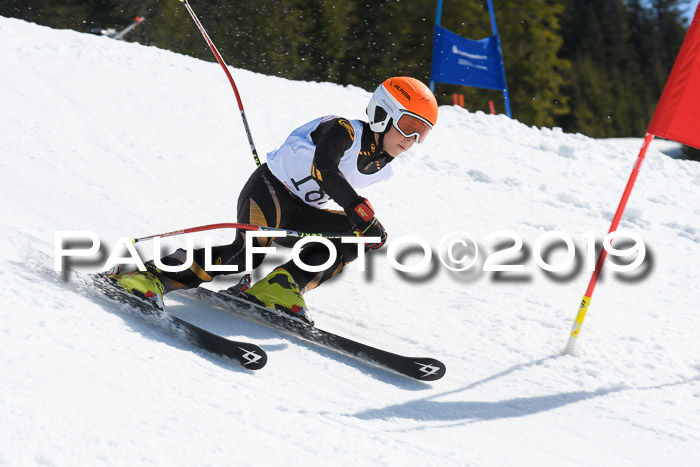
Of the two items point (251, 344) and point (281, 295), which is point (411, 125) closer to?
point (281, 295)

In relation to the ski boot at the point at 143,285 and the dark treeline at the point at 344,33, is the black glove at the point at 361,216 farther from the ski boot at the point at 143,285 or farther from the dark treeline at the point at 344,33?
the dark treeline at the point at 344,33

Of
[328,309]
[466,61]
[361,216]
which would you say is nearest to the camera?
[361,216]

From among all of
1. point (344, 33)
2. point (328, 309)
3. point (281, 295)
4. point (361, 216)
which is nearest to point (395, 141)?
point (361, 216)

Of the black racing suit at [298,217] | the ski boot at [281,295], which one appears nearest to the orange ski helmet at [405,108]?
the black racing suit at [298,217]

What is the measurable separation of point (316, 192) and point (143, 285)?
1013 mm

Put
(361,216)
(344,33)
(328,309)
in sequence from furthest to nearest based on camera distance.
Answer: (344,33)
(328,309)
(361,216)

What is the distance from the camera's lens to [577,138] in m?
9.05

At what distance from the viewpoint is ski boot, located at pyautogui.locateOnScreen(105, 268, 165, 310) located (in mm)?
3297

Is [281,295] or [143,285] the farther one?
[281,295]

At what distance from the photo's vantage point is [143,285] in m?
3.33

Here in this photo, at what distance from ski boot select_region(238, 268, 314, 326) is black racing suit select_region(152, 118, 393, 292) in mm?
69

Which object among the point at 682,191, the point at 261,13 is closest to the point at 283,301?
the point at 682,191

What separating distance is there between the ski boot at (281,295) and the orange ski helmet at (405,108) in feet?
2.98

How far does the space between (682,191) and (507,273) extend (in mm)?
3673
